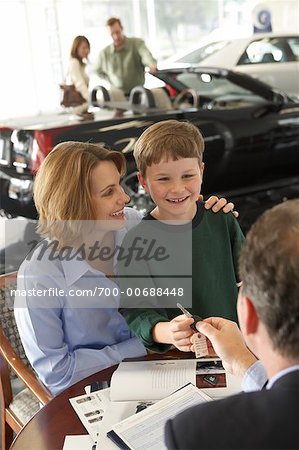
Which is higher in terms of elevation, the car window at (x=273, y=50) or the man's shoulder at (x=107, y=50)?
the man's shoulder at (x=107, y=50)

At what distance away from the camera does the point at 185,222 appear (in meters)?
1.65

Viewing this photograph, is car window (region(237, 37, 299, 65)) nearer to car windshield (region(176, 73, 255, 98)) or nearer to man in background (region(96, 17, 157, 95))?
man in background (region(96, 17, 157, 95))

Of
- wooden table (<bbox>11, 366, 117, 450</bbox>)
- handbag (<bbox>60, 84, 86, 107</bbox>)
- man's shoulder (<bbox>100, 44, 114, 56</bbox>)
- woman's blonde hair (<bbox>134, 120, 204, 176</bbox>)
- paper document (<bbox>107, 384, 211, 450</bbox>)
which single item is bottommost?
wooden table (<bbox>11, 366, 117, 450</bbox>)

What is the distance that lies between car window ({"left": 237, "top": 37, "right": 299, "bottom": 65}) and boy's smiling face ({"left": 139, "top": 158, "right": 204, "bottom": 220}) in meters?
4.71

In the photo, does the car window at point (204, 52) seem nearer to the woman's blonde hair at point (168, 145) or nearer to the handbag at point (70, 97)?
the handbag at point (70, 97)

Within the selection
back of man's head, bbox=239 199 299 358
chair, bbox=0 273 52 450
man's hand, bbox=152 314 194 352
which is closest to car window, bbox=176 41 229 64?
chair, bbox=0 273 52 450

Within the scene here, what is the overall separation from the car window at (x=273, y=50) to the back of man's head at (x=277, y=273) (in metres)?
5.58

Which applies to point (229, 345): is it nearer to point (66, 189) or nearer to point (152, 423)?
point (152, 423)

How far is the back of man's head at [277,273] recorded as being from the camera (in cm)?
71

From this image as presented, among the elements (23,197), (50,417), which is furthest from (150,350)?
(23,197)

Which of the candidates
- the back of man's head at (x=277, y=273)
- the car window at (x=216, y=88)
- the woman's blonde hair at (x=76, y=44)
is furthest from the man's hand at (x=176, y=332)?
the woman's blonde hair at (x=76, y=44)

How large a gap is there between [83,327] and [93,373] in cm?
15

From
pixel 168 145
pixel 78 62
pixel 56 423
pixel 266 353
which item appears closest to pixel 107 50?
pixel 78 62

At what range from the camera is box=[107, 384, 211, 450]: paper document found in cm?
114
